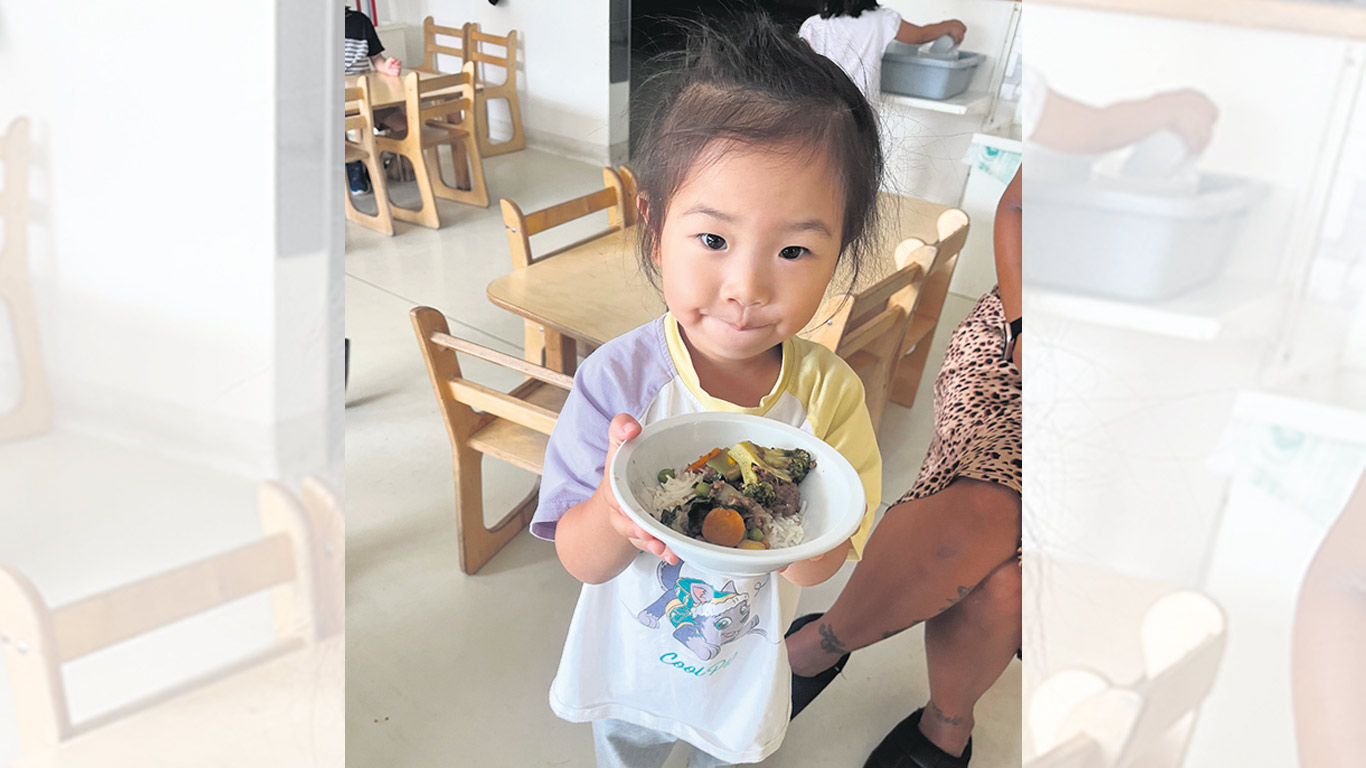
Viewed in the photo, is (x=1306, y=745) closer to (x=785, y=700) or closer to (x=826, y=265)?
(x=826, y=265)

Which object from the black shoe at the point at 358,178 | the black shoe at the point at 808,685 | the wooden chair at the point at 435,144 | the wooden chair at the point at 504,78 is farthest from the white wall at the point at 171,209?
the black shoe at the point at 358,178

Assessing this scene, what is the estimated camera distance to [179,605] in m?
0.20

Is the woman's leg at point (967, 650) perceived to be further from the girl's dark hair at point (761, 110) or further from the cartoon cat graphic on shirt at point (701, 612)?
the girl's dark hair at point (761, 110)

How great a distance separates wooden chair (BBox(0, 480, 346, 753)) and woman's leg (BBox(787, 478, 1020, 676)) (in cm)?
67

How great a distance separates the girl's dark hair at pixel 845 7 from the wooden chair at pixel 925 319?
0.86 meters

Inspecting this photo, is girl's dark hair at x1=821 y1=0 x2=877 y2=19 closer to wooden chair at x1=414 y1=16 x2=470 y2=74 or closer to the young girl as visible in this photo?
the young girl

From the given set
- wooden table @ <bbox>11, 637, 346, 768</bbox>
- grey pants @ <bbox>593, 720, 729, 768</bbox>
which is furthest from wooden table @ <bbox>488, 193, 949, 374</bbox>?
wooden table @ <bbox>11, 637, 346, 768</bbox>

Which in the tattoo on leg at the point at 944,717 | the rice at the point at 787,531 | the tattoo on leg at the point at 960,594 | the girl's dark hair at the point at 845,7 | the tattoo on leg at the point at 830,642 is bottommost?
the tattoo on leg at the point at 944,717

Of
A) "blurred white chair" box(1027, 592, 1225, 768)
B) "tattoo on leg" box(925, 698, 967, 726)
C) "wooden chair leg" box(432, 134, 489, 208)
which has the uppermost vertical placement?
"blurred white chair" box(1027, 592, 1225, 768)

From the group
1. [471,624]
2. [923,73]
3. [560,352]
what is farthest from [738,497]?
[560,352]

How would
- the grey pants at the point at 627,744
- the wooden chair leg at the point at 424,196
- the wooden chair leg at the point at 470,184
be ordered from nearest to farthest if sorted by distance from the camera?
the grey pants at the point at 627,744 → the wooden chair leg at the point at 424,196 → the wooden chair leg at the point at 470,184

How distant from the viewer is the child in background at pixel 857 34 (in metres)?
0.50

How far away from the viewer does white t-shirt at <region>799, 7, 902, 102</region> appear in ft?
1.63

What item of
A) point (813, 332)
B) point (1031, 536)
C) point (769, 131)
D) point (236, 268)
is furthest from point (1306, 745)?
point (813, 332)
